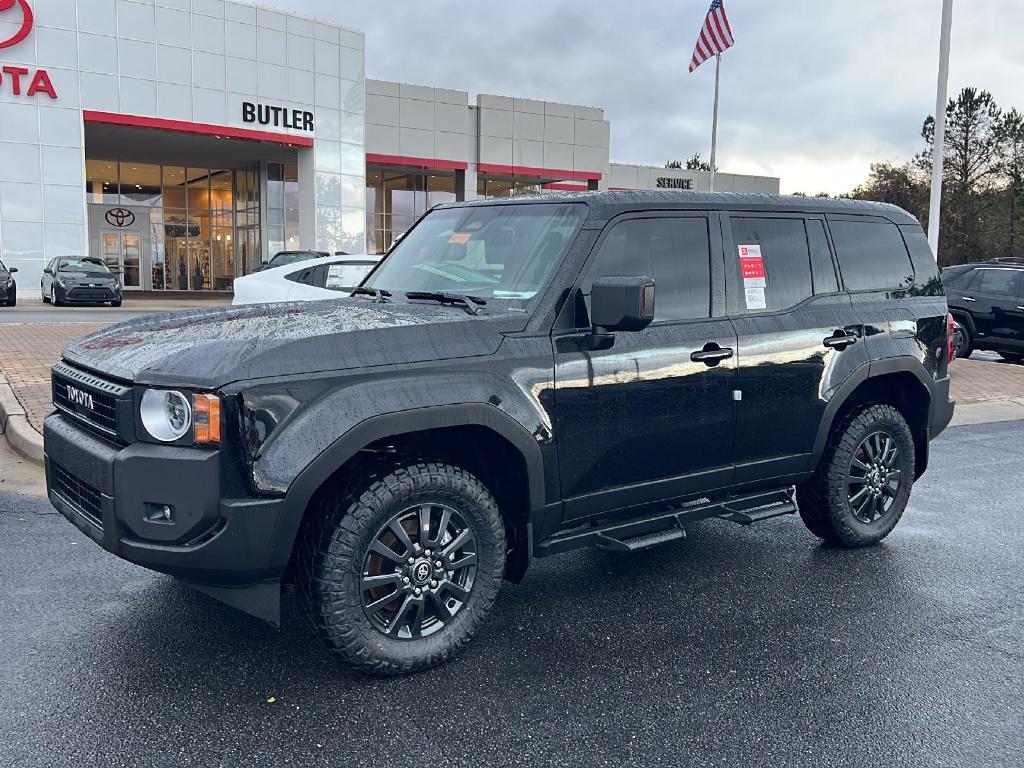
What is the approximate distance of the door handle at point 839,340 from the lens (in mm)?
4855

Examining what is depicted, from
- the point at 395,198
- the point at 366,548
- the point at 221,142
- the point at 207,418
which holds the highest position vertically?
the point at 221,142

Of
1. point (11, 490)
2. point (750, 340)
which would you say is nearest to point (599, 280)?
point (750, 340)

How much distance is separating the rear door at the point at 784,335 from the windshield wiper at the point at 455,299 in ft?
4.43

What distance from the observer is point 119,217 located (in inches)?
1566

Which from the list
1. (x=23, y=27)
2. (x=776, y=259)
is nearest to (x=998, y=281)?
(x=776, y=259)

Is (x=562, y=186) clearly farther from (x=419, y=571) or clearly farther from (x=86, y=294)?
(x=419, y=571)

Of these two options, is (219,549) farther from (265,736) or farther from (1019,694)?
(1019,694)

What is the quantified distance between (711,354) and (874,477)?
1.70m

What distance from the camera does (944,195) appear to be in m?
57.3

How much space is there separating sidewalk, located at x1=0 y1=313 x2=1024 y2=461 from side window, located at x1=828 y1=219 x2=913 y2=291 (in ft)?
18.0

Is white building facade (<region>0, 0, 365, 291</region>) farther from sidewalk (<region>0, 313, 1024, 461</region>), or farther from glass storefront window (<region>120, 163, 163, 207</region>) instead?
sidewalk (<region>0, 313, 1024, 461</region>)

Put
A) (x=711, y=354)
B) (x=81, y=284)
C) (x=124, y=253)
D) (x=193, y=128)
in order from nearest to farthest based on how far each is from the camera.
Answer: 1. (x=711, y=354)
2. (x=81, y=284)
3. (x=193, y=128)
4. (x=124, y=253)

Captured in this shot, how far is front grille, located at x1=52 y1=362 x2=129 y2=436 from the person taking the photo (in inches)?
131

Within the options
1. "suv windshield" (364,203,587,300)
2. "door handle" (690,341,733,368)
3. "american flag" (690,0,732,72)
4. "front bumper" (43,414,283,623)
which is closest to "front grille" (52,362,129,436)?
"front bumper" (43,414,283,623)
